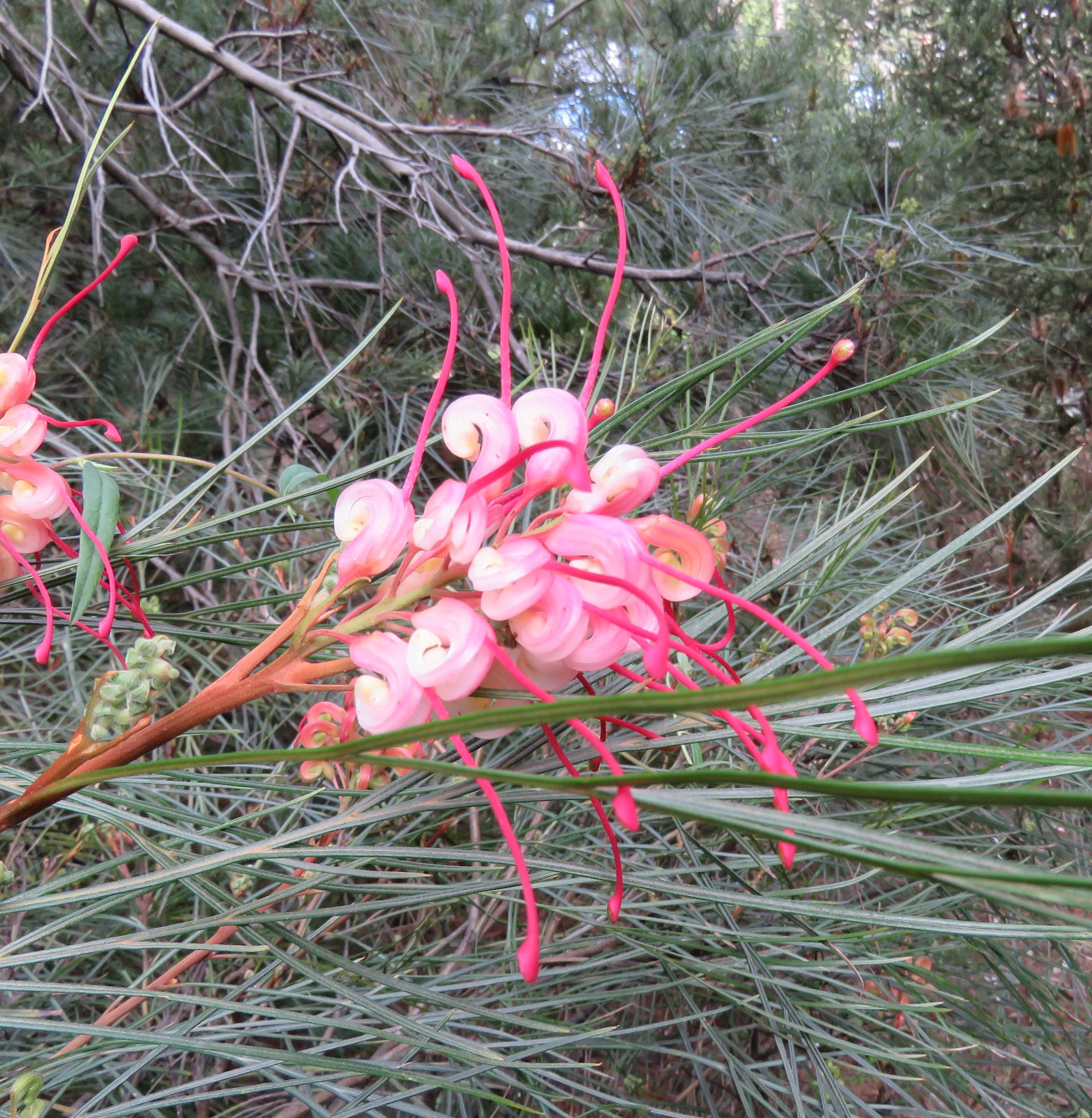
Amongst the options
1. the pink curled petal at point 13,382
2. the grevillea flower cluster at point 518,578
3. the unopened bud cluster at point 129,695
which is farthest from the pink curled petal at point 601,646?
the pink curled petal at point 13,382

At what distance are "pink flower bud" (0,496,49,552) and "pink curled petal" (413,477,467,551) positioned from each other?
0.14 meters

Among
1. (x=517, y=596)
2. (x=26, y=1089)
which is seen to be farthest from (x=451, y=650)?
(x=26, y=1089)

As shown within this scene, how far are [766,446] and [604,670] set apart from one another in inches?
4.2

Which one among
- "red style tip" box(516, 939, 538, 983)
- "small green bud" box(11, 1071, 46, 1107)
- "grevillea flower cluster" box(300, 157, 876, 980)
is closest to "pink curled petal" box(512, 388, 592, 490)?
"grevillea flower cluster" box(300, 157, 876, 980)

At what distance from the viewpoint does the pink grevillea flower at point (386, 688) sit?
0.69ft

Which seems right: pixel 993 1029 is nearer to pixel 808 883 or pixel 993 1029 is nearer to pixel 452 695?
pixel 808 883

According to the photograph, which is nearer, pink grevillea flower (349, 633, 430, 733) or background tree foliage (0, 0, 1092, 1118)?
pink grevillea flower (349, 633, 430, 733)

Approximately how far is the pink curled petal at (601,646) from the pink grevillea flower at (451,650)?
0.07 feet

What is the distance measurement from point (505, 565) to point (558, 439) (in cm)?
4

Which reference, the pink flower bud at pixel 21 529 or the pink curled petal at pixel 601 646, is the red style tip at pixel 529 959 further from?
the pink flower bud at pixel 21 529

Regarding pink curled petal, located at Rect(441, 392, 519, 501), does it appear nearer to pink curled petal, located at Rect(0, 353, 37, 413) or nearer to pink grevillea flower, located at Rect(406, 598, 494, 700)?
pink grevillea flower, located at Rect(406, 598, 494, 700)

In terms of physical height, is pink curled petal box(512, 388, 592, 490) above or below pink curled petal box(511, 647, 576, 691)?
above

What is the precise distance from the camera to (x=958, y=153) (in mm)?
1379

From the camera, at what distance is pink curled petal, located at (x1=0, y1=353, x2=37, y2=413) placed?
0.92 ft
